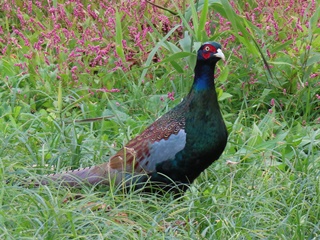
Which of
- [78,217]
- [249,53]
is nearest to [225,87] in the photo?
[249,53]

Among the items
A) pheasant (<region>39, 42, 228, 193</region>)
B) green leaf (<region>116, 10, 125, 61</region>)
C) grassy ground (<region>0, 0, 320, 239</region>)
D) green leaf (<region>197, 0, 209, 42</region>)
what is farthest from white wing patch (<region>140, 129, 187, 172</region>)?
green leaf (<region>116, 10, 125, 61</region>)

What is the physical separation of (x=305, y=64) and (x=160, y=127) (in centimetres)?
130

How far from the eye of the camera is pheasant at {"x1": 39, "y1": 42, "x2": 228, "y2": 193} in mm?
4098

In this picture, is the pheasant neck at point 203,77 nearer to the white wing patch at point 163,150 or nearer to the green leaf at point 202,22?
the white wing patch at point 163,150

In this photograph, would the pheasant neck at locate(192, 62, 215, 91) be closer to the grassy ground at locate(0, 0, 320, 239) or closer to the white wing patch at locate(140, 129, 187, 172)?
the white wing patch at locate(140, 129, 187, 172)

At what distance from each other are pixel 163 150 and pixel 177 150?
0.24 ft

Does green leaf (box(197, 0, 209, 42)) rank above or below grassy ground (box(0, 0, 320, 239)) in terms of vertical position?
above

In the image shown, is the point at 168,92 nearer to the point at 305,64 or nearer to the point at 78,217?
the point at 305,64

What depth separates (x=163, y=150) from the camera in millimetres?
4137

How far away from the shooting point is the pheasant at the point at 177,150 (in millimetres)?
4098

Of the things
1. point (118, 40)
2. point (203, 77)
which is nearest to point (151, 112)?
point (118, 40)

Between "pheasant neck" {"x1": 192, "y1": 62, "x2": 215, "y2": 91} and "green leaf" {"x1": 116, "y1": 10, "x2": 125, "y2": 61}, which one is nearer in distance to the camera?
"pheasant neck" {"x1": 192, "y1": 62, "x2": 215, "y2": 91}

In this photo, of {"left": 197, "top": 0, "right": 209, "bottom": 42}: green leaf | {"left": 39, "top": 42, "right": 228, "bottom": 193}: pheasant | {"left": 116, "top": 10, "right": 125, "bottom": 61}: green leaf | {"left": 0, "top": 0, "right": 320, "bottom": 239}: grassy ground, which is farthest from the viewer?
{"left": 116, "top": 10, "right": 125, "bottom": 61}: green leaf

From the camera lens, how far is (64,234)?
130 inches
